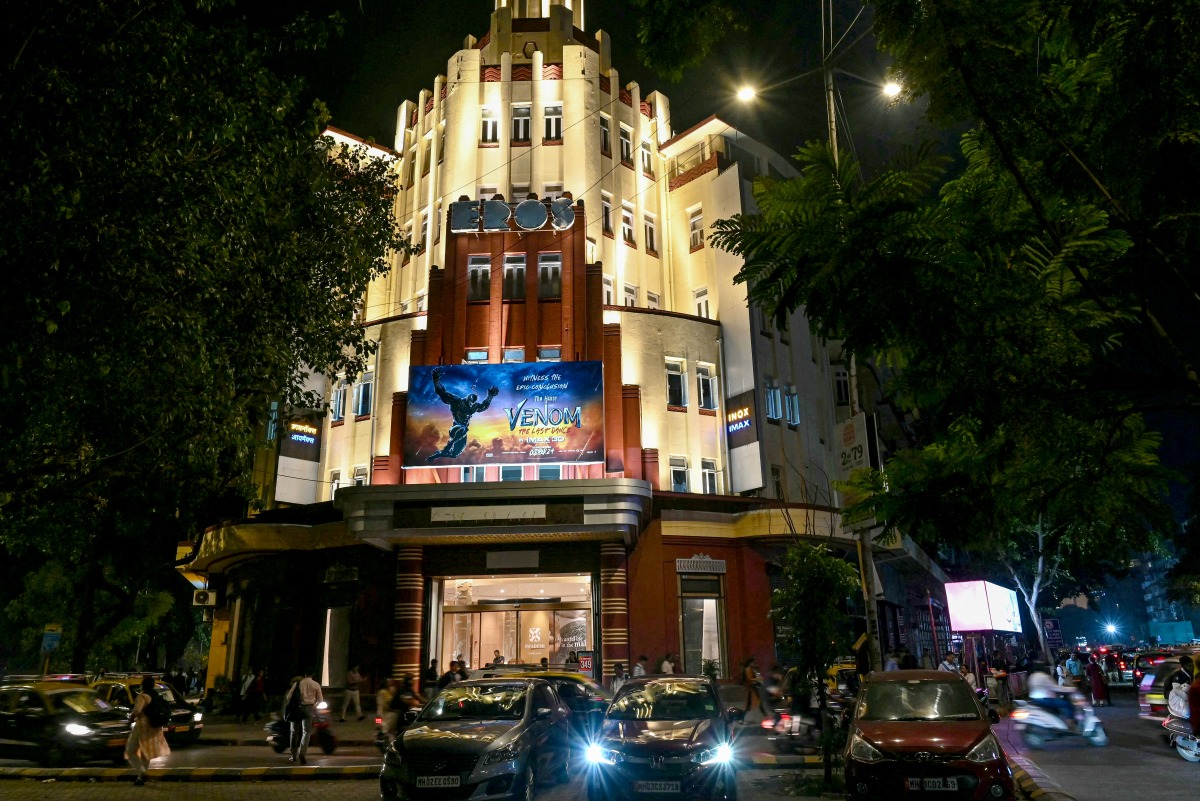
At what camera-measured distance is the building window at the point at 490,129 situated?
105 feet

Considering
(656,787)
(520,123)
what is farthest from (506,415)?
(656,787)

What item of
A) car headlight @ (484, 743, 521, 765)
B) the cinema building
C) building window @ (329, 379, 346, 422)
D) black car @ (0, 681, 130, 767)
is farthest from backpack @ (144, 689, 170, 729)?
building window @ (329, 379, 346, 422)

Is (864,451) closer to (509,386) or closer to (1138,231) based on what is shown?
(1138,231)

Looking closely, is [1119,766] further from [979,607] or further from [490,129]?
[490,129]

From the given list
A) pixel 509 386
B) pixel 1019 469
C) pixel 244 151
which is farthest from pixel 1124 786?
pixel 509 386

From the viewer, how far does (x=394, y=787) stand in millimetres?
9641

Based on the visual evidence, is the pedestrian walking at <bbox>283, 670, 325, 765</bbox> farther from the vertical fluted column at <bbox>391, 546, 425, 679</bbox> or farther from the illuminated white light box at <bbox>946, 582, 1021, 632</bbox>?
the illuminated white light box at <bbox>946, 582, 1021, 632</bbox>

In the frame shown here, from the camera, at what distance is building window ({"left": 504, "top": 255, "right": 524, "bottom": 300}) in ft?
89.4

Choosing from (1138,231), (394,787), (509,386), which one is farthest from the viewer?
(509,386)

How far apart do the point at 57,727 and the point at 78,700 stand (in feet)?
2.43

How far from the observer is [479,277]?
27.5 m

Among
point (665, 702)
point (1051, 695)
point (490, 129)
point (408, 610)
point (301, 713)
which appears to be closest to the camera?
point (665, 702)

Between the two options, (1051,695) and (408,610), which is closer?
(1051,695)

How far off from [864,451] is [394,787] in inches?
321
